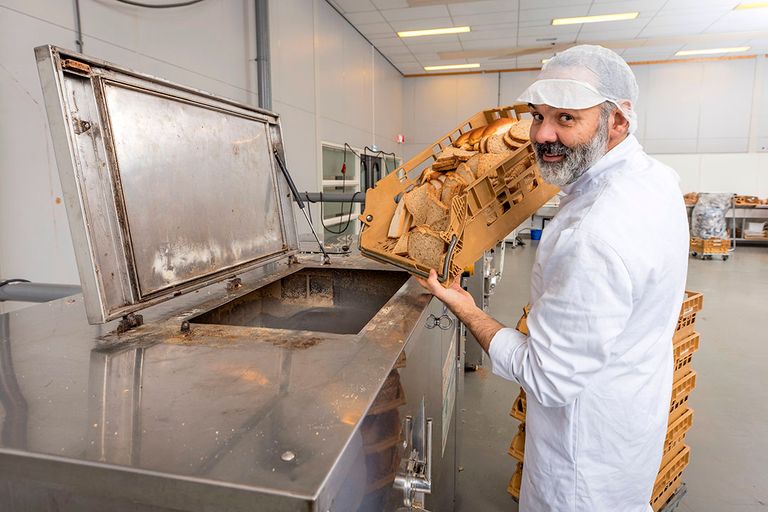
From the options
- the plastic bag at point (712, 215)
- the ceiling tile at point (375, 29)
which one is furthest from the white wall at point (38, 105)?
the plastic bag at point (712, 215)

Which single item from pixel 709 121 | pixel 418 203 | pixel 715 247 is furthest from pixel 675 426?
pixel 709 121

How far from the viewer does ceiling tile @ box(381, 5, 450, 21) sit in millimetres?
5898

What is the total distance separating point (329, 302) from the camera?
5.75 feet

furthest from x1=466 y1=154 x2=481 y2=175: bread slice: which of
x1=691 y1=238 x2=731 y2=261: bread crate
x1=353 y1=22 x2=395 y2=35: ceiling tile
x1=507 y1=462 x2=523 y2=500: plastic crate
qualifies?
x1=691 y1=238 x2=731 y2=261: bread crate

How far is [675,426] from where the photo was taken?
1967 mm

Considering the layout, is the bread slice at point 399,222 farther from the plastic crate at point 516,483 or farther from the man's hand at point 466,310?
the plastic crate at point 516,483

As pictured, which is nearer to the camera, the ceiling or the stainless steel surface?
the stainless steel surface

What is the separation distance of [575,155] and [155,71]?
2740mm

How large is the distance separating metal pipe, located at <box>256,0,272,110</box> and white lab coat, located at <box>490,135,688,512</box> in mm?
3438

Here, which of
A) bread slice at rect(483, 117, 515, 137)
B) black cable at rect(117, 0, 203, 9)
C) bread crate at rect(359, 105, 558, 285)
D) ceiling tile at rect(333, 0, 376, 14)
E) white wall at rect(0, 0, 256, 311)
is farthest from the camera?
ceiling tile at rect(333, 0, 376, 14)

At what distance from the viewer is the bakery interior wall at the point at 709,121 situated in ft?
28.1

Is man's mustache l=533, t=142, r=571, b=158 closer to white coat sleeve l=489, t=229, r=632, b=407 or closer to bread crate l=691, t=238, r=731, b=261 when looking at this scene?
white coat sleeve l=489, t=229, r=632, b=407

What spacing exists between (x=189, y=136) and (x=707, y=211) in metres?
8.37

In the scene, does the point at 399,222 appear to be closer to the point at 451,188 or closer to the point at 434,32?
the point at 451,188
